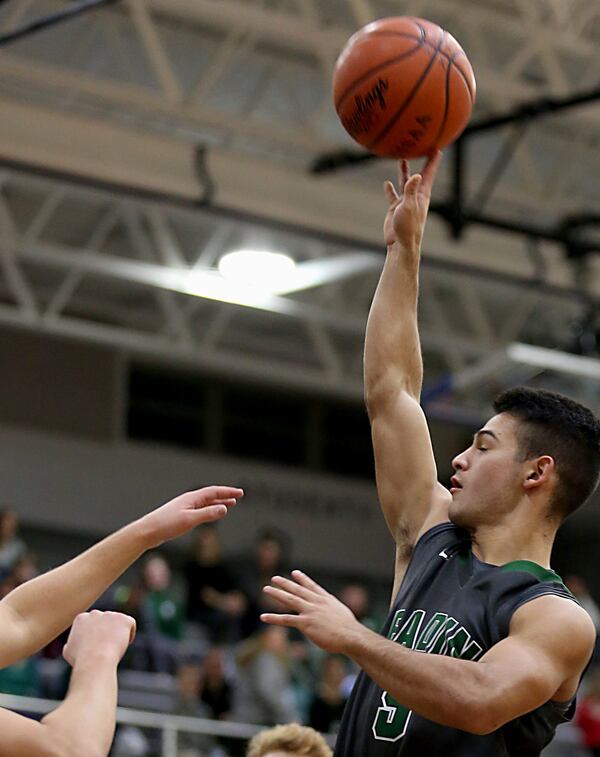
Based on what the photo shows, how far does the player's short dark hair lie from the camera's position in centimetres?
373

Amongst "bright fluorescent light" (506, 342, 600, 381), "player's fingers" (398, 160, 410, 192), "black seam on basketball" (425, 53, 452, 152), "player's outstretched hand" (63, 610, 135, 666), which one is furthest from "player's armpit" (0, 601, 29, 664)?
"bright fluorescent light" (506, 342, 600, 381)

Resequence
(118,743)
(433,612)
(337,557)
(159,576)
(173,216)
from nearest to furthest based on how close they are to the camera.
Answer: (433,612) < (118,743) < (159,576) < (173,216) < (337,557)

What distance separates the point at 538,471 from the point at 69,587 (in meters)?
1.26

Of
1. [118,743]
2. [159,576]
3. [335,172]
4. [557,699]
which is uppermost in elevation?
[335,172]

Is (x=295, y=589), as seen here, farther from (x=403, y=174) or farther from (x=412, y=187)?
(x=403, y=174)

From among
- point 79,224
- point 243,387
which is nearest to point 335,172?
point 79,224

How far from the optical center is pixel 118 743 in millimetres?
10625

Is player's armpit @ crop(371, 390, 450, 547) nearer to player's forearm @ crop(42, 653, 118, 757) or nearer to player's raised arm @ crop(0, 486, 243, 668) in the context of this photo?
player's raised arm @ crop(0, 486, 243, 668)

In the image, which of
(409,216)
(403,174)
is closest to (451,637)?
(409,216)

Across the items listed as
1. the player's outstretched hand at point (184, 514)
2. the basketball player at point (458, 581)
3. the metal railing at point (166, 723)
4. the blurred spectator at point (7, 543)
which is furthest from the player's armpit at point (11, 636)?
the blurred spectator at point (7, 543)

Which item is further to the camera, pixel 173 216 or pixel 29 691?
pixel 173 216

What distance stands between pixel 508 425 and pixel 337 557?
16838mm

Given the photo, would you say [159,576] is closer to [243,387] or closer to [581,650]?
[243,387]

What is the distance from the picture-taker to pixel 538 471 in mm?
3715
